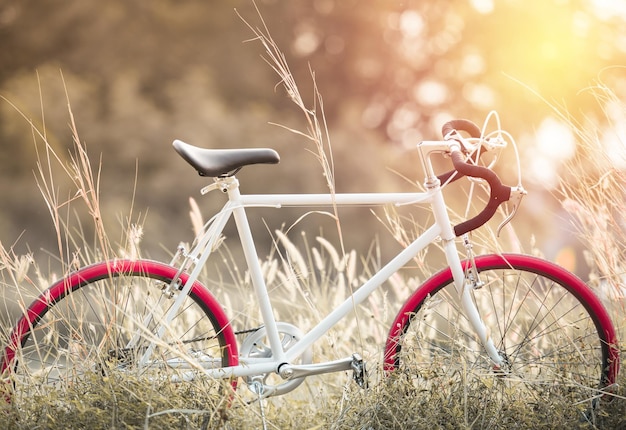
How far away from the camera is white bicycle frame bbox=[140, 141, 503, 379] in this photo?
2238 millimetres

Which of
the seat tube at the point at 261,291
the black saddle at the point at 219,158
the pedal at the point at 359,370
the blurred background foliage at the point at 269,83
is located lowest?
the pedal at the point at 359,370

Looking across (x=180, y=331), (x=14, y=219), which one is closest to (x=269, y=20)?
(x=14, y=219)

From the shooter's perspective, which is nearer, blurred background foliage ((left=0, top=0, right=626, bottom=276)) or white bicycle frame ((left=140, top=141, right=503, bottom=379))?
white bicycle frame ((left=140, top=141, right=503, bottom=379))

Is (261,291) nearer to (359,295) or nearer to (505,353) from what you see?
(359,295)

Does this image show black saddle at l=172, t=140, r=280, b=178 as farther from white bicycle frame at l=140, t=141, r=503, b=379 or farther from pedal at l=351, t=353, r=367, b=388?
pedal at l=351, t=353, r=367, b=388

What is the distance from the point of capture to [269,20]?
33.4 feet

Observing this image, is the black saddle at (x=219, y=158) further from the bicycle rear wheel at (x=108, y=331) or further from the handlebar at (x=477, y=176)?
the handlebar at (x=477, y=176)

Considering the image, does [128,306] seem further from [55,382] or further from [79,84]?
[79,84]

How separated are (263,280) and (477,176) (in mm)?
688

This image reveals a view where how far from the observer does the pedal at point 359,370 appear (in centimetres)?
231

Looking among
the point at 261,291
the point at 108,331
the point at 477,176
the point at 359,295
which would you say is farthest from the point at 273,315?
the point at 477,176

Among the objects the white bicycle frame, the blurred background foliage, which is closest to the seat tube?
the white bicycle frame

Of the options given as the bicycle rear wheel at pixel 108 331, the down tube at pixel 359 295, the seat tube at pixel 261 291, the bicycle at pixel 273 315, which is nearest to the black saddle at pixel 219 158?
the bicycle at pixel 273 315

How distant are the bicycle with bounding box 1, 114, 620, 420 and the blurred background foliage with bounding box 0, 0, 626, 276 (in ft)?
22.2
